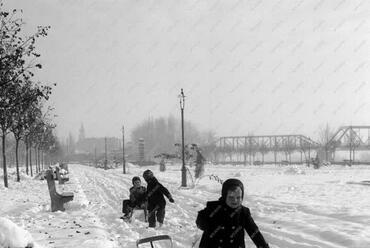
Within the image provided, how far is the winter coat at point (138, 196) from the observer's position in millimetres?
12211

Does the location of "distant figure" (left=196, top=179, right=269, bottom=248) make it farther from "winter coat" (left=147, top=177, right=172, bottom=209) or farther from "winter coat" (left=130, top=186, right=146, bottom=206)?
"winter coat" (left=130, top=186, right=146, bottom=206)

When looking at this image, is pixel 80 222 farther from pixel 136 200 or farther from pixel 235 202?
pixel 235 202

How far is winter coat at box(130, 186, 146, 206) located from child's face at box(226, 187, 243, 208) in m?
8.02

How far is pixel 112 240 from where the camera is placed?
905cm

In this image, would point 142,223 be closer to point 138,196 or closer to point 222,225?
point 138,196

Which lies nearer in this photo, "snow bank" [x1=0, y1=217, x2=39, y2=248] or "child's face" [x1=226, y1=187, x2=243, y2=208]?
"child's face" [x1=226, y1=187, x2=243, y2=208]

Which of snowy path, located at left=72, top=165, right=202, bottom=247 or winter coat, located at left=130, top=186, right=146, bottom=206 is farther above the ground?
winter coat, located at left=130, top=186, right=146, bottom=206

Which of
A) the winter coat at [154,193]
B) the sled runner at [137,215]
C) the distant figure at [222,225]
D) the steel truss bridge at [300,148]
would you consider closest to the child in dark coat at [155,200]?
the winter coat at [154,193]

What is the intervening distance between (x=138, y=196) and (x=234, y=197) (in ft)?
27.0

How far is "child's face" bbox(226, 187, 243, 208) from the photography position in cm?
438

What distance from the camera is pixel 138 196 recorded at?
12312mm

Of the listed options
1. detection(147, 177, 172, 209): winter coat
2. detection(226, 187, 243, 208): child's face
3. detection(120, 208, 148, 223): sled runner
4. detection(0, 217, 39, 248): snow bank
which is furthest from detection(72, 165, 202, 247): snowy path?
detection(226, 187, 243, 208): child's face

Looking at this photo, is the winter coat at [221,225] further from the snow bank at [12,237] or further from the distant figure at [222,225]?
the snow bank at [12,237]

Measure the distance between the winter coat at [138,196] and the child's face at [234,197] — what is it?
8019 millimetres
